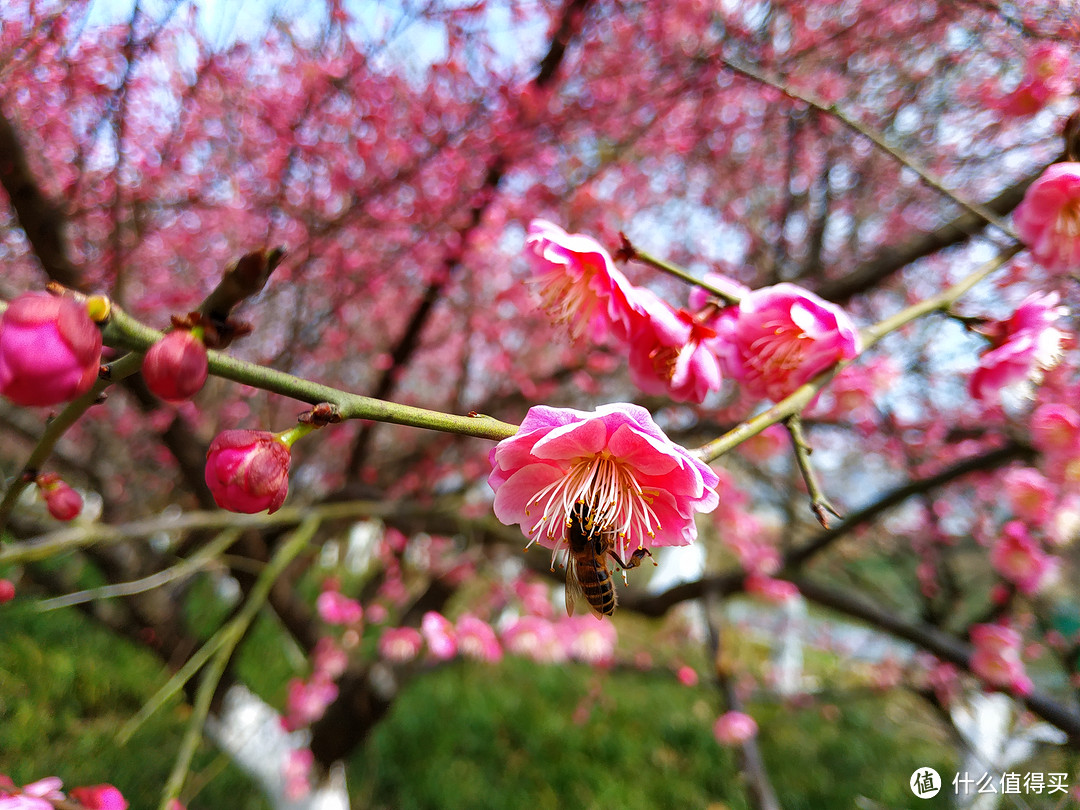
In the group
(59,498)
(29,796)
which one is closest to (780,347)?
(59,498)

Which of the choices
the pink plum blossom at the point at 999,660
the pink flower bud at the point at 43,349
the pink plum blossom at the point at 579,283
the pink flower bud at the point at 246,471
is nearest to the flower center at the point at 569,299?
the pink plum blossom at the point at 579,283

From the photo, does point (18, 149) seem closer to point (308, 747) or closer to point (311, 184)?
point (311, 184)

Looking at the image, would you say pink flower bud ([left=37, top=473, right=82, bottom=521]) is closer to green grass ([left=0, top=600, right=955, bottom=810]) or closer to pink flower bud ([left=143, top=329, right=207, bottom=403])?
pink flower bud ([left=143, top=329, right=207, bottom=403])

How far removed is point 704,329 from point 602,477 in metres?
0.27

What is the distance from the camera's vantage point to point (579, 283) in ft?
2.83

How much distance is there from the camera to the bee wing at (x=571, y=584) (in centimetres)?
73

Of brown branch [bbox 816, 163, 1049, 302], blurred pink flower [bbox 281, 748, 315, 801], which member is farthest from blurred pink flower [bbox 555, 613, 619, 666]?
brown branch [bbox 816, 163, 1049, 302]

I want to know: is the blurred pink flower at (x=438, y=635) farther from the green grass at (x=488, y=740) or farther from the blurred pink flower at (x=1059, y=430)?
the blurred pink flower at (x=1059, y=430)

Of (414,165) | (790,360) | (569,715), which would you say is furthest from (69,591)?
(790,360)

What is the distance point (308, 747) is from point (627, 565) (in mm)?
2765

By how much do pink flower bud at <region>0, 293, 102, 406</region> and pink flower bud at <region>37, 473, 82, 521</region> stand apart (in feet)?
1.48

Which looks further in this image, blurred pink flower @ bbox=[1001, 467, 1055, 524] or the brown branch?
blurred pink flower @ bbox=[1001, 467, 1055, 524]

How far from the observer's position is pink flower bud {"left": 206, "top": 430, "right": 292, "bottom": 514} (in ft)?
1.63

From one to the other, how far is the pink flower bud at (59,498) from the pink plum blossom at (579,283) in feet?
2.35
